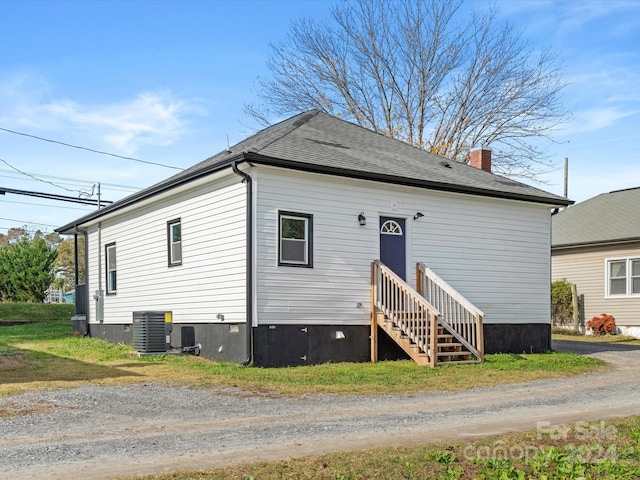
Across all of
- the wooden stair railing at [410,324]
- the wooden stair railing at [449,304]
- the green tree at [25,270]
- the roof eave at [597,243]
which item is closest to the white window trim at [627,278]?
the roof eave at [597,243]

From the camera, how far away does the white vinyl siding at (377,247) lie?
13008 millimetres

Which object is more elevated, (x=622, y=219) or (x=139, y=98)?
(x=139, y=98)

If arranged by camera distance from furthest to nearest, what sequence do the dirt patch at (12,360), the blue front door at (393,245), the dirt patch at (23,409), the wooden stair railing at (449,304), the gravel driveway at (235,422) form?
the blue front door at (393,245) < the wooden stair railing at (449,304) < the dirt patch at (12,360) < the dirt patch at (23,409) < the gravel driveway at (235,422)

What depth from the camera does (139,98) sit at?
848 inches

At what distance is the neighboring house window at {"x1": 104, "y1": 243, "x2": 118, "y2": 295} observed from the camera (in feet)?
63.2

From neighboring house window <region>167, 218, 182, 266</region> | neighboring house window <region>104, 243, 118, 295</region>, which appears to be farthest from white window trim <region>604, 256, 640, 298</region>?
neighboring house window <region>104, 243, 118, 295</region>

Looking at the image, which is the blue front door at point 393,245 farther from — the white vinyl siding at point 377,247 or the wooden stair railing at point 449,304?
the wooden stair railing at point 449,304

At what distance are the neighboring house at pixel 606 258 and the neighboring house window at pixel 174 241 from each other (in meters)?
15.7

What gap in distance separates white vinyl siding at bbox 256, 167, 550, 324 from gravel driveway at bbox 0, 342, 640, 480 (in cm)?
352

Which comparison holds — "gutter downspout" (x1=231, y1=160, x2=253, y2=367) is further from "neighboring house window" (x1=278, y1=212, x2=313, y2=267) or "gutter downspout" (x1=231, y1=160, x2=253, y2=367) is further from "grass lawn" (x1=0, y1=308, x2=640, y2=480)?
"neighboring house window" (x1=278, y1=212, x2=313, y2=267)

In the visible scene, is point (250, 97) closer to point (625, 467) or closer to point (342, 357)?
point (342, 357)

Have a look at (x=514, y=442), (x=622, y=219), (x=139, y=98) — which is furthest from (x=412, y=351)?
(x=622, y=219)

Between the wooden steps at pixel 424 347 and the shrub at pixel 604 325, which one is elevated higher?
the wooden steps at pixel 424 347

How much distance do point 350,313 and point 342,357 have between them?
91 centimetres
